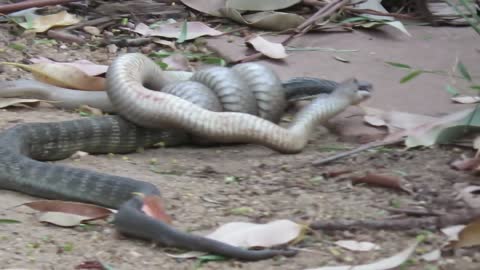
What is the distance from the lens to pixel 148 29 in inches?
204

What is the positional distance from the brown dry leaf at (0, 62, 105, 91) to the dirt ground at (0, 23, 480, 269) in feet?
0.54

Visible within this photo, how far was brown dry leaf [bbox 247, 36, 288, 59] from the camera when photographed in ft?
14.9

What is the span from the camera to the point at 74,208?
8.75ft

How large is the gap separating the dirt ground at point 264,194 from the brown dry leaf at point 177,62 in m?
0.50

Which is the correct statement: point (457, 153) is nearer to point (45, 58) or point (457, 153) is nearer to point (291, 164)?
point (291, 164)

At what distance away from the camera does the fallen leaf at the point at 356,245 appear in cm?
234

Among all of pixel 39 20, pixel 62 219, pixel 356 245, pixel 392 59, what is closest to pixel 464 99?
pixel 392 59

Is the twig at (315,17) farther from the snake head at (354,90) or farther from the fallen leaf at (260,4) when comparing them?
the snake head at (354,90)

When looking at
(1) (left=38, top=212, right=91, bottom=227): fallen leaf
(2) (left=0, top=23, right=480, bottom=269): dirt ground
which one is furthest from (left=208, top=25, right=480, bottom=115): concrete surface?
(1) (left=38, top=212, right=91, bottom=227): fallen leaf

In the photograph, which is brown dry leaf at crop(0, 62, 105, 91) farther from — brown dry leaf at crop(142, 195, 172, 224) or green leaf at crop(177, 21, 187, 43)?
brown dry leaf at crop(142, 195, 172, 224)

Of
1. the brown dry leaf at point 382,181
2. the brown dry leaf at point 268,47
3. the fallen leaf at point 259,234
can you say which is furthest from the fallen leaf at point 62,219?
the brown dry leaf at point 268,47

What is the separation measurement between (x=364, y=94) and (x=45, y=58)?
5.49 ft

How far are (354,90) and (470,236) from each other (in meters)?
1.65

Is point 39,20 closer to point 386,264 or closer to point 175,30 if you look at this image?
point 175,30
